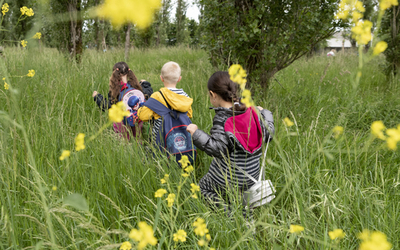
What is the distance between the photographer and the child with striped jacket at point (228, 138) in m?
1.52

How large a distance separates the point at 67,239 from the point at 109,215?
235mm


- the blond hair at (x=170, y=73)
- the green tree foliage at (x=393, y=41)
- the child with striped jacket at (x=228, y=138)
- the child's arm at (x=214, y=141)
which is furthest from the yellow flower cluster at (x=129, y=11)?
the green tree foliage at (x=393, y=41)

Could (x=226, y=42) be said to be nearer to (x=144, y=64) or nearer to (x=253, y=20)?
(x=253, y=20)

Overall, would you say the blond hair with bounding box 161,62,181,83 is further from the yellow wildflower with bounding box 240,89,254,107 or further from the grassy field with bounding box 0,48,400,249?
the yellow wildflower with bounding box 240,89,254,107

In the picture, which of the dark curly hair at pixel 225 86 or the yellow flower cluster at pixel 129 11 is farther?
the dark curly hair at pixel 225 86

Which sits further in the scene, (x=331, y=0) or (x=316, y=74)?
(x=316, y=74)

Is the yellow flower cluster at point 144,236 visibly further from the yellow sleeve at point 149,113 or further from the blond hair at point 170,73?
the blond hair at point 170,73

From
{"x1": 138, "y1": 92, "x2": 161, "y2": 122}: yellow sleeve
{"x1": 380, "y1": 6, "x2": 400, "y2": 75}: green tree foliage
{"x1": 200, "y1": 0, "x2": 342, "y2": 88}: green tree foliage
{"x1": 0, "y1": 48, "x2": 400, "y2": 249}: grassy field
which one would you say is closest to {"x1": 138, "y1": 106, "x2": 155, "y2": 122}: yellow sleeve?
{"x1": 138, "y1": 92, "x2": 161, "y2": 122}: yellow sleeve

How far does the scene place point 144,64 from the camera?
22.4 ft

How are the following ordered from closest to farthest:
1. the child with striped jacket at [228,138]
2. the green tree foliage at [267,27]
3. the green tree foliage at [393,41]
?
1. the child with striped jacket at [228,138]
2. the green tree foliage at [267,27]
3. the green tree foliage at [393,41]

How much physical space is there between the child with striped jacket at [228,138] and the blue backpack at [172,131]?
43 centimetres

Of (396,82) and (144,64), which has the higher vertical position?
(144,64)

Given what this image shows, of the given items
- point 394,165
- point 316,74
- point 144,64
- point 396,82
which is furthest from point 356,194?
point 144,64

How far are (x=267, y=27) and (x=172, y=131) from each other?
6.03ft
